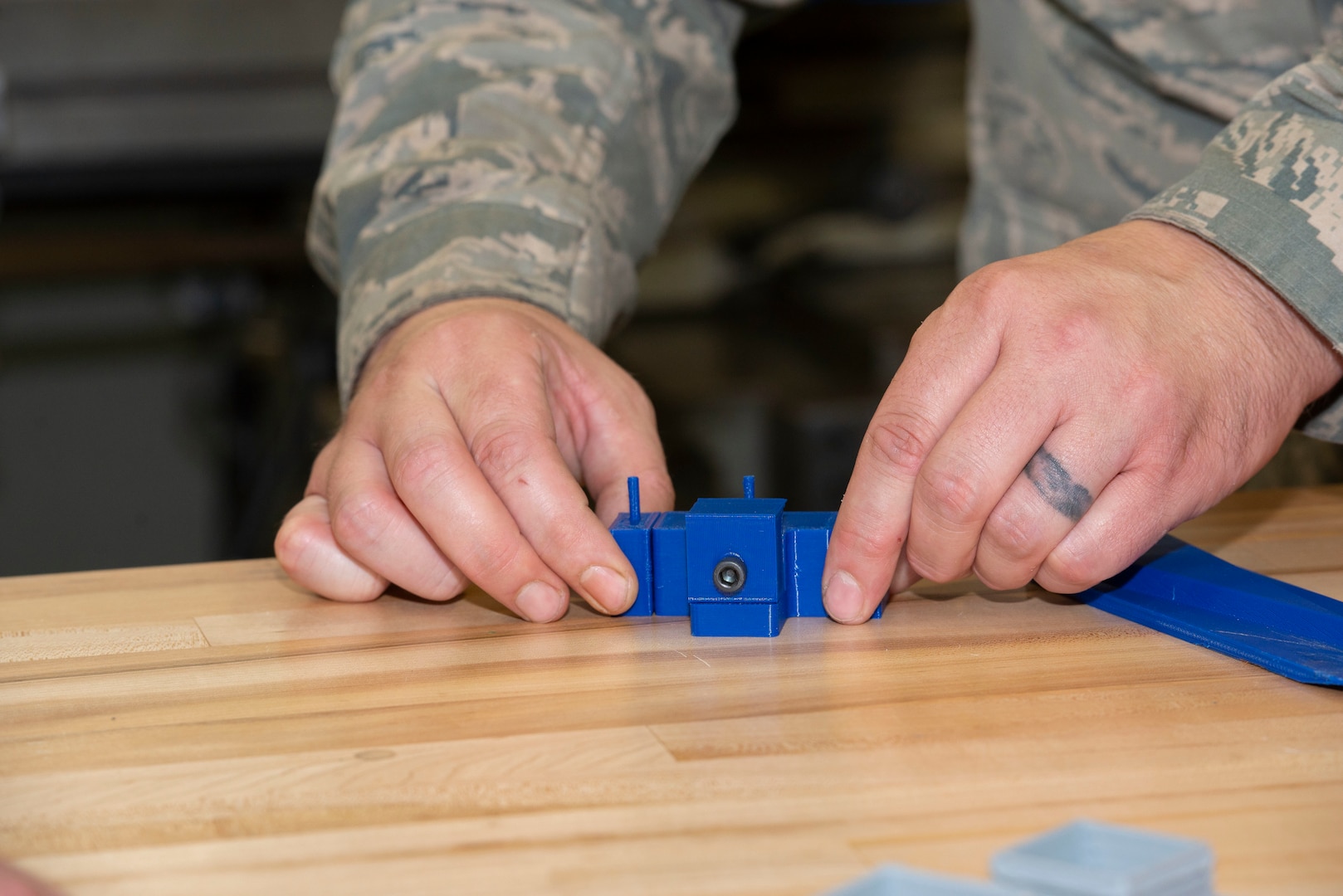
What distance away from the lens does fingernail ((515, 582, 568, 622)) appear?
66 centimetres

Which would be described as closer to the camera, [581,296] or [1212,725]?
[1212,725]

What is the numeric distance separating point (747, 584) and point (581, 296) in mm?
352

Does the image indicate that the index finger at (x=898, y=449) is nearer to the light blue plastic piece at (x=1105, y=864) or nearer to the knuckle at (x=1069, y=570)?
the knuckle at (x=1069, y=570)

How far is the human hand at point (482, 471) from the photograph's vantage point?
26.0 inches

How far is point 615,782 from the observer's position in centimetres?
46

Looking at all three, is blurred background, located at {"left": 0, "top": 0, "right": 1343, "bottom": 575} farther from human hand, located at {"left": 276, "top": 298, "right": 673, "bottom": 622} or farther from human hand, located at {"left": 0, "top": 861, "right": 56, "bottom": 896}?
human hand, located at {"left": 0, "top": 861, "right": 56, "bottom": 896}

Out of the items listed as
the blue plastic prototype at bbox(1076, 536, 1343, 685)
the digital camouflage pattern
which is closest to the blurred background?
the digital camouflage pattern

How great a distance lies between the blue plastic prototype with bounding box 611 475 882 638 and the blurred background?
1464mm

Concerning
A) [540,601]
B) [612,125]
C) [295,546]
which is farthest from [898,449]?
[612,125]

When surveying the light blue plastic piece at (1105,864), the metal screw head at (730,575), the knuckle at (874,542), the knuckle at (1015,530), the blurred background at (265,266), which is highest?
the light blue plastic piece at (1105,864)

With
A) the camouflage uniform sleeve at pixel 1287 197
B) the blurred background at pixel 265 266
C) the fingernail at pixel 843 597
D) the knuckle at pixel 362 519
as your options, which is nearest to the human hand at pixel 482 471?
the knuckle at pixel 362 519

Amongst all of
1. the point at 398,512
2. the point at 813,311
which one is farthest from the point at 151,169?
the point at 398,512

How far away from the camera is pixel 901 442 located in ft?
1.98

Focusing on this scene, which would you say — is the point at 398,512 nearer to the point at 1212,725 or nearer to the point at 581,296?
the point at 581,296
